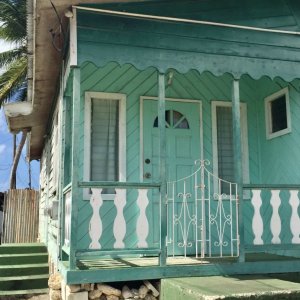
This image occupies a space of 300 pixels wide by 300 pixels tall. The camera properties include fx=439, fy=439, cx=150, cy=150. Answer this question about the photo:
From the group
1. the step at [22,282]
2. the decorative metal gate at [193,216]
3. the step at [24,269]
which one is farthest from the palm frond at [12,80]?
the decorative metal gate at [193,216]

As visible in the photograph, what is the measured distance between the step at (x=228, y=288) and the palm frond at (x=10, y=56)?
56.1 ft

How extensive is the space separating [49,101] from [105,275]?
15.3ft

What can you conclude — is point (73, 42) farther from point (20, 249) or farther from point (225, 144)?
point (20, 249)

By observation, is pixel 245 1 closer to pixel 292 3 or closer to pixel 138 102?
pixel 292 3

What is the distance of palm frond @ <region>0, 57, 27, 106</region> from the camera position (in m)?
16.8

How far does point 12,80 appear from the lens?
1686 centimetres

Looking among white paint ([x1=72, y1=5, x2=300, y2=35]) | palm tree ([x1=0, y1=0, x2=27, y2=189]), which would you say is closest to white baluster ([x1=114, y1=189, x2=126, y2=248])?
white paint ([x1=72, y1=5, x2=300, y2=35])

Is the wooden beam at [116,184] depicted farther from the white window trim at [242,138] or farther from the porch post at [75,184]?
the white window trim at [242,138]

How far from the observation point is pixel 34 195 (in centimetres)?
1455

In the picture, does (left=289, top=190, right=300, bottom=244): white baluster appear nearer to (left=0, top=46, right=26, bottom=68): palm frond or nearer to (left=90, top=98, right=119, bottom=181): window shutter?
(left=90, top=98, right=119, bottom=181): window shutter

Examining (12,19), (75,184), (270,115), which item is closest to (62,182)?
(75,184)

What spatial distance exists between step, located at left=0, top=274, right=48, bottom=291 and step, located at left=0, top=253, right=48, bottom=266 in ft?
2.05

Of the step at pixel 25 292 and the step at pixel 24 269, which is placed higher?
the step at pixel 24 269

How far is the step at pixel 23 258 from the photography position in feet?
28.2
